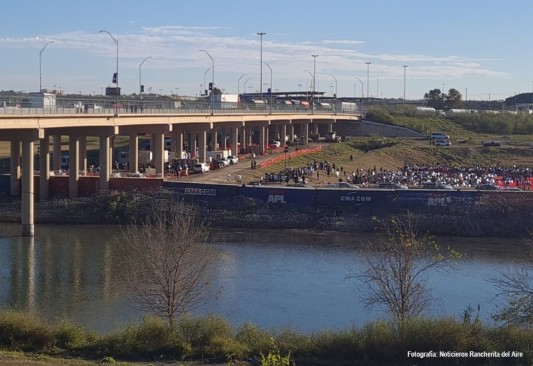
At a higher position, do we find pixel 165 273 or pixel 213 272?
pixel 165 273

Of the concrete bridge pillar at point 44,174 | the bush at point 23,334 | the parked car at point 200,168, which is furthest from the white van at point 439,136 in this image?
the bush at point 23,334

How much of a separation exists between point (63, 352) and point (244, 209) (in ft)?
106

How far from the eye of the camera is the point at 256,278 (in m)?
35.2

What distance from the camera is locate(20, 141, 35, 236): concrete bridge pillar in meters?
47.7

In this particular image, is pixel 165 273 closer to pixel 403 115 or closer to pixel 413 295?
pixel 413 295

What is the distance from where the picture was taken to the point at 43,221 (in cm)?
5300

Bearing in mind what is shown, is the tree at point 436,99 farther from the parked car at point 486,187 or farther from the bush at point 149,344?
the bush at point 149,344

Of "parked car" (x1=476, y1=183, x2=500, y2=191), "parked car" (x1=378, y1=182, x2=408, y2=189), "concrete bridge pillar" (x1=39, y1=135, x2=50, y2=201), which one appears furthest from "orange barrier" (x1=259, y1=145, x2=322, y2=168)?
"parked car" (x1=476, y1=183, x2=500, y2=191)

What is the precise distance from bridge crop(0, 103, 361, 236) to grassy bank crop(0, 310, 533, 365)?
24.4 metres

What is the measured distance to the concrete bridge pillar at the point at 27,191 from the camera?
47656 mm

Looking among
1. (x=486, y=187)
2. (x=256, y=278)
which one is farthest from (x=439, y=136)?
(x=256, y=278)

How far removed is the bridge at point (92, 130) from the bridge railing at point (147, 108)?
0.23 ft

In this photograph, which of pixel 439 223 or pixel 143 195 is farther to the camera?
pixel 143 195

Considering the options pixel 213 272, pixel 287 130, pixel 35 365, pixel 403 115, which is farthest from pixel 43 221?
pixel 403 115
